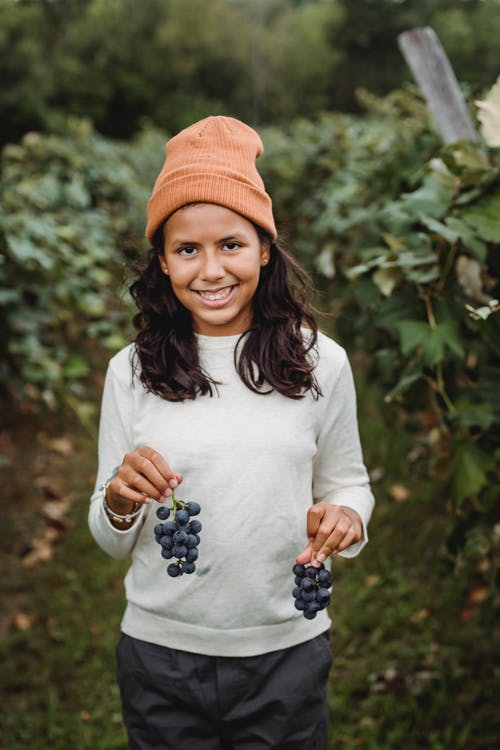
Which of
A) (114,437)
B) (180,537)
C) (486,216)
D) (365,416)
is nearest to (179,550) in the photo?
(180,537)

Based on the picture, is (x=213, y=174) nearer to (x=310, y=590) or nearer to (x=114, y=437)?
(x=114, y=437)

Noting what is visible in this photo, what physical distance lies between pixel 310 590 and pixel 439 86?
1723 millimetres

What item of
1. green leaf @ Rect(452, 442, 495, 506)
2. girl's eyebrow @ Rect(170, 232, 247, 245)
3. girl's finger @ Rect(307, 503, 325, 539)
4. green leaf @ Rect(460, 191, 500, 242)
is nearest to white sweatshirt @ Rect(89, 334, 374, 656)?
girl's finger @ Rect(307, 503, 325, 539)

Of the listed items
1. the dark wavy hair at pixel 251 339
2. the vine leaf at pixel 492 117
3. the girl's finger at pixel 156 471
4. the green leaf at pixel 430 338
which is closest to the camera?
the girl's finger at pixel 156 471

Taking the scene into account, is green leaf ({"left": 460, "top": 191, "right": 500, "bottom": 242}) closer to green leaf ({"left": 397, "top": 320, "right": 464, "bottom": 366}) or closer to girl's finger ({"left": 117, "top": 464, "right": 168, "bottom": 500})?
green leaf ({"left": 397, "top": 320, "right": 464, "bottom": 366})

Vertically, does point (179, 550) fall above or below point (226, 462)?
below

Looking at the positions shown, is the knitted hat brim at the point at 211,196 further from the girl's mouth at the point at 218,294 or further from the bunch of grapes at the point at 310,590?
the bunch of grapes at the point at 310,590

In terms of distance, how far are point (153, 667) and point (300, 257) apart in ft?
14.0

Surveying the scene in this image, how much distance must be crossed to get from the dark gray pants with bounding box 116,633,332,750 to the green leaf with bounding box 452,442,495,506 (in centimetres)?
55

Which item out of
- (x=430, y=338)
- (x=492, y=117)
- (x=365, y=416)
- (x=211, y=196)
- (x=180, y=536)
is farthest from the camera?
(x=365, y=416)

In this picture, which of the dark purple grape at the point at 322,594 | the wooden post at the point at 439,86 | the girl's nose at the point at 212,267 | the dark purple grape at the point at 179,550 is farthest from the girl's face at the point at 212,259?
the wooden post at the point at 439,86

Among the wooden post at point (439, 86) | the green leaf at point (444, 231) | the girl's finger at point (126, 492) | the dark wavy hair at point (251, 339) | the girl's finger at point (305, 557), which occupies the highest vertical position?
the wooden post at point (439, 86)

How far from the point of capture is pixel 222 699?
4.72 ft

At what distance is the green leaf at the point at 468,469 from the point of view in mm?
1721
